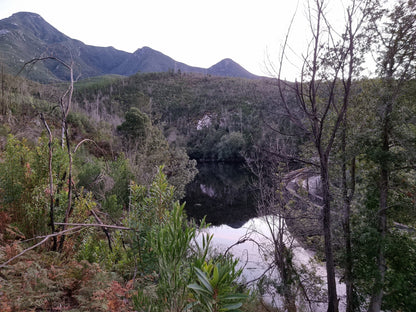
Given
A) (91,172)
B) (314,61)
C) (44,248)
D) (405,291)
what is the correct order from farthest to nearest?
(91,172) → (405,291) → (314,61) → (44,248)

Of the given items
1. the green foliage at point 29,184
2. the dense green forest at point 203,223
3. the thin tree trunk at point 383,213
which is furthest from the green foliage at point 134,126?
the thin tree trunk at point 383,213

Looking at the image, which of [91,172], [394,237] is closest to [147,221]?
[394,237]

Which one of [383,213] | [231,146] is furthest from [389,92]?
[231,146]

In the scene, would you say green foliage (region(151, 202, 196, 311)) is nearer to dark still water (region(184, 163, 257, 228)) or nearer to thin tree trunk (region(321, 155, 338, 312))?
thin tree trunk (region(321, 155, 338, 312))

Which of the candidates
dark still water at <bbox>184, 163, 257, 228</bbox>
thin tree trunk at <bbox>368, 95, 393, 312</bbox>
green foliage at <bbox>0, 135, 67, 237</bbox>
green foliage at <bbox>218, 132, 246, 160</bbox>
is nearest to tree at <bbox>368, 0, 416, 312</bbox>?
thin tree trunk at <bbox>368, 95, 393, 312</bbox>

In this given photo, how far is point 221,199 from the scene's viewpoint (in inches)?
901

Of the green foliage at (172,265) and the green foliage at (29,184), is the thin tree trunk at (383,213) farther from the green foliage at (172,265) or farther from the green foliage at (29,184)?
the green foliage at (29,184)

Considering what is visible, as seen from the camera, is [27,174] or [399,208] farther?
[399,208]

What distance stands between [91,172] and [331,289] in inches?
317

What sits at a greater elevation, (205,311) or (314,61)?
(314,61)

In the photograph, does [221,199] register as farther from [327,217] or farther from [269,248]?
[327,217]

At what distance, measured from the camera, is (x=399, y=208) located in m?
4.74

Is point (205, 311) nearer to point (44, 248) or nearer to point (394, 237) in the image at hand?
point (44, 248)

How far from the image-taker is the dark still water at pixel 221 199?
17642 mm
